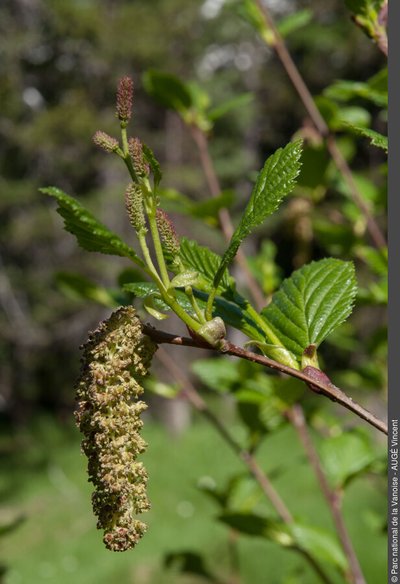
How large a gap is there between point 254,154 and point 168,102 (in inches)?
401

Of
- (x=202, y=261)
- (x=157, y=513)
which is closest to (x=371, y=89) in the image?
(x=202, y=261)

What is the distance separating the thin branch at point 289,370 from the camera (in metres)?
0.49

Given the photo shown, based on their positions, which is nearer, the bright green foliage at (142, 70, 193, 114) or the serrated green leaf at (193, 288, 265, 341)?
the serrated green leaf at (193, 288, 265, 341)

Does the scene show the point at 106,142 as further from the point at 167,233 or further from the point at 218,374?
the point at 218,374

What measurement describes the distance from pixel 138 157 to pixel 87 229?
0.26ft

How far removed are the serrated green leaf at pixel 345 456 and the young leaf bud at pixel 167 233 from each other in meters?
0.70

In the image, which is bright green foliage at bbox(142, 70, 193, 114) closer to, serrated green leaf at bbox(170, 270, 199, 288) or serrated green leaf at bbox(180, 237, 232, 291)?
serrated green leaf at bbox(180, 237, 232, 291)

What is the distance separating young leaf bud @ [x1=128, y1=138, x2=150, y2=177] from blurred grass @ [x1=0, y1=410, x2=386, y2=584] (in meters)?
3.05

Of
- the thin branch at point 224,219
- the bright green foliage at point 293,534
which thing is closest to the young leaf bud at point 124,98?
the bright green foliage at point 293,534

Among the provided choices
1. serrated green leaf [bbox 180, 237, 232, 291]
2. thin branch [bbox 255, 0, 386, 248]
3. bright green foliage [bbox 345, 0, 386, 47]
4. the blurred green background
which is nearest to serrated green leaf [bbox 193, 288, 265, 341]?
serrated green leaf [bbox 180, 237, 232, 291]

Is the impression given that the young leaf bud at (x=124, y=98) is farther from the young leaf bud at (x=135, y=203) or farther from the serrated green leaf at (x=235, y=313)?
the serrated green leaf at (x=235, y=313)

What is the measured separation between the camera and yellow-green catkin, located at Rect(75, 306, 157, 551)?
1.55 feet

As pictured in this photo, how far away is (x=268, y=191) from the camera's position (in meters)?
0.52

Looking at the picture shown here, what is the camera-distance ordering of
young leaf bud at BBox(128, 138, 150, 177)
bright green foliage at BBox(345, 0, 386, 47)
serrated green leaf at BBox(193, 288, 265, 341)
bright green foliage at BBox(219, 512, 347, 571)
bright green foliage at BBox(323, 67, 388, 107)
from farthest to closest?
bright green foliage at BBox(219, 512, 347, 571)
bright green foliage at BBox(323, 67, 388, 107)
bright green foliage at BBox(345, 0, 386, 47)
serrated green leaf at BBox(193, 288, 265, 341)
young leaf bud at BBox(128, 138, 150, 177)
